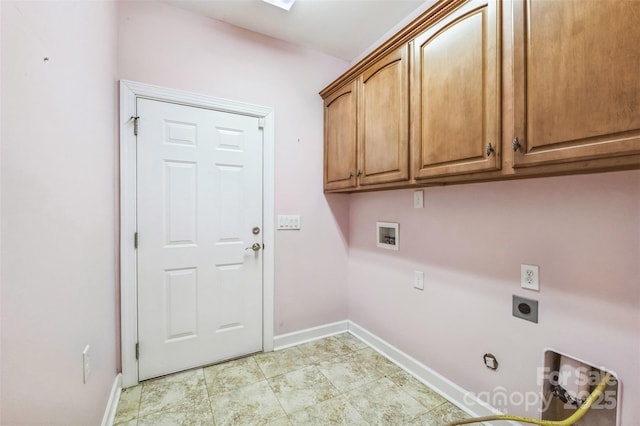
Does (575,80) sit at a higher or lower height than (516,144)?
higher

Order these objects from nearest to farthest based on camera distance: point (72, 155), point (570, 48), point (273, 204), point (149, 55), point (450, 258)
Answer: point (570, 48) → point (72, 155) → point (450, 258) → point (149, 55) → point (273, 204)

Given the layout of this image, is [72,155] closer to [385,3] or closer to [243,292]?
[243,292]

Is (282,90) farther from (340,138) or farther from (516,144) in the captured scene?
(516,144)

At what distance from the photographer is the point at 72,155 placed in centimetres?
104

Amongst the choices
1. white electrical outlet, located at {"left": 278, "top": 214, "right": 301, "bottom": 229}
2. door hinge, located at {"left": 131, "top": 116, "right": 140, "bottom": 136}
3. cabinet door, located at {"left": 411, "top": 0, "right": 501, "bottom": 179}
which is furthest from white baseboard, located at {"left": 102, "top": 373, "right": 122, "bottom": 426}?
cabinet door, located at {"left": 411, "top": 0, "right": 501, "bottom": 179}

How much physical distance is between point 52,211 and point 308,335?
81.4 inches

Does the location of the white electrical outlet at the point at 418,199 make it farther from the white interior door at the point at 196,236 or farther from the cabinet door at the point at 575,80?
the white interior door at the point at 196,236

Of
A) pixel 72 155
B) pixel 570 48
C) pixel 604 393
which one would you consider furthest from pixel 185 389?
pixel 570 48

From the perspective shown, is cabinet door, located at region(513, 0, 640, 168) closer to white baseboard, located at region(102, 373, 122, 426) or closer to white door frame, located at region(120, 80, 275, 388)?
white door frame, located at region(120, 80, 275, 388)

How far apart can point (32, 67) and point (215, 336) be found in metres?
1.89

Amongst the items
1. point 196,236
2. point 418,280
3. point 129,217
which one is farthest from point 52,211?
point 418,280

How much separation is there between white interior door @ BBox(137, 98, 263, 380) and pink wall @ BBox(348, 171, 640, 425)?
1.13m

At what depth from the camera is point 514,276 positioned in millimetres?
1365

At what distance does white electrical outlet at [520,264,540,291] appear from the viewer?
127cm
